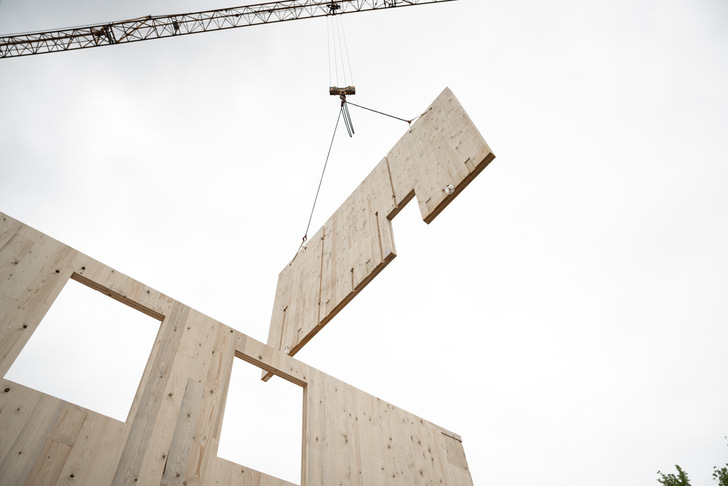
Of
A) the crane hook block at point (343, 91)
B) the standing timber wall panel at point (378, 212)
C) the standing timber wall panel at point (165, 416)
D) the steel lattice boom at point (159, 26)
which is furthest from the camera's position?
the steel lattice boom at point (159, 26)

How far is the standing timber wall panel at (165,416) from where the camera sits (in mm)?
2951

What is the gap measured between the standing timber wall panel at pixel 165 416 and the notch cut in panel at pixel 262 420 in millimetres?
275

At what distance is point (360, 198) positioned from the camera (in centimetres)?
→ 689

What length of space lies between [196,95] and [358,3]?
64.7ft

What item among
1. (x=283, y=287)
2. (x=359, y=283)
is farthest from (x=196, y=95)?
(x=359, y=283)

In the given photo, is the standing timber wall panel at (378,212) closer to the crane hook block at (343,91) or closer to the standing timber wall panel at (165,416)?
the standing timber wall panel at (165,416)

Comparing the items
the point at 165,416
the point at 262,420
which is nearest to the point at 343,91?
the point at 165,416

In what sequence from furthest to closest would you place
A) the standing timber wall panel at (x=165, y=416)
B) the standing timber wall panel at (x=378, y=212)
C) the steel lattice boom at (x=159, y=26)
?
1. the steel lattice boom at (x=159, y=26)
2. the standing timber wall panel at (x=378, y=212)
3. the standing timber wall panel at (x=165, y=416)

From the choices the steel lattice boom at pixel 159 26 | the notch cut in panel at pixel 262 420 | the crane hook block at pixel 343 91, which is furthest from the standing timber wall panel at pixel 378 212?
the steel lattice boom at pixel 159 26

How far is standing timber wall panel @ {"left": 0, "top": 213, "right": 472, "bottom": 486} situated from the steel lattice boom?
26415 mm

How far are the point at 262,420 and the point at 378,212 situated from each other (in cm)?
1933

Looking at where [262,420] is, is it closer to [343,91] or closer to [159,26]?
[343,91]

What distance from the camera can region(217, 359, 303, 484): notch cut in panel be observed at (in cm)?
539

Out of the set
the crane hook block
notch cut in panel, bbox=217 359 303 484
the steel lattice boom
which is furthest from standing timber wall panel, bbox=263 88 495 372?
the steel lattice boom
